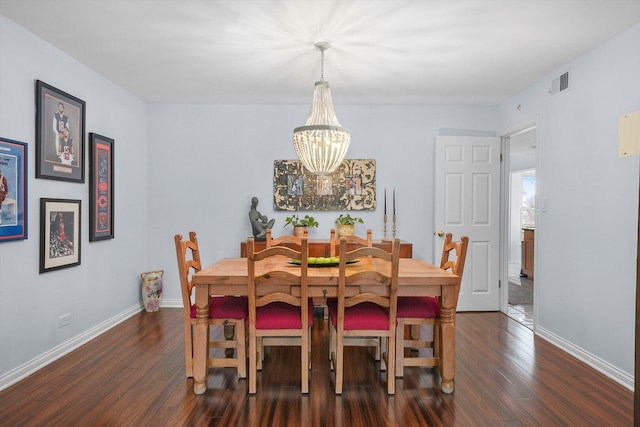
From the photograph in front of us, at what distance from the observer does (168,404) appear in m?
2.40

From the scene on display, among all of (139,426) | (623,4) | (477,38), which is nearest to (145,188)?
(139,426)

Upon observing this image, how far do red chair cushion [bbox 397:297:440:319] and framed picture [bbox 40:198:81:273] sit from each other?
8.78 ft

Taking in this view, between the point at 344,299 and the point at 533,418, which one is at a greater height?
the point at 344,299

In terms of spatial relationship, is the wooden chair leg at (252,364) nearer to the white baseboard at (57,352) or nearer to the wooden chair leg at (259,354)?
the wooden chair leg at (259,354)

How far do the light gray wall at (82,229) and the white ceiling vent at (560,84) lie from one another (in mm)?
4262

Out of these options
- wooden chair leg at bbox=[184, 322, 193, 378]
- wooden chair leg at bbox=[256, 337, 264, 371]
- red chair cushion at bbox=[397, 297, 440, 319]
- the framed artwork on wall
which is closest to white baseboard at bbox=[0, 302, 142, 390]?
wooden chair leg at bbox=[184, 322, 193, 378]

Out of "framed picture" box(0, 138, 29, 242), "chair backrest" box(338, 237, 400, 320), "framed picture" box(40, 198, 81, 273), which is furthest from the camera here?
"framed picture" box(40, 198, 81, 273)

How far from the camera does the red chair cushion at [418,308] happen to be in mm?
2680

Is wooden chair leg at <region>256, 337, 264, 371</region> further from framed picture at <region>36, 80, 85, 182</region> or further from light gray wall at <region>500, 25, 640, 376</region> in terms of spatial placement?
light gray wall at <region>500, 25, 640, 376</region>

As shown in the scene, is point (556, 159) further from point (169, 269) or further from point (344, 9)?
point (169, 269)

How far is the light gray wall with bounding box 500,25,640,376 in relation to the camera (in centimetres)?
279

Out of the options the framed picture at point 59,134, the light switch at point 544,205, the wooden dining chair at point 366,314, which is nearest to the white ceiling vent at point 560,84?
the light switch at point 544,205

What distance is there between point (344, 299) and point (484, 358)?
1.46 metres

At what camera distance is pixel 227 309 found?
8.80 ft
